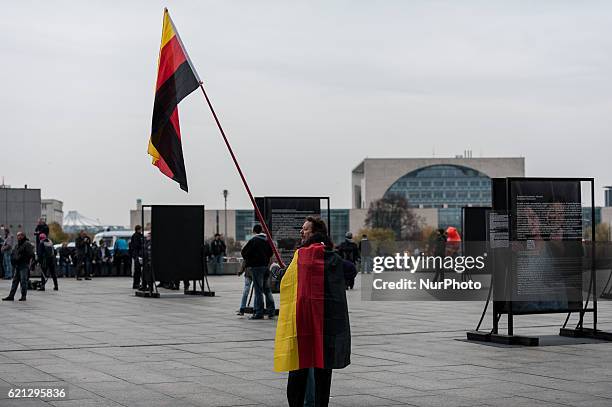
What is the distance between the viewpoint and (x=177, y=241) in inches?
1014

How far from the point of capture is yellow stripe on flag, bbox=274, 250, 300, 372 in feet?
27.1

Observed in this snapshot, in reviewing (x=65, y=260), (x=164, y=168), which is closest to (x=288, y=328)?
(x=164, y=168)

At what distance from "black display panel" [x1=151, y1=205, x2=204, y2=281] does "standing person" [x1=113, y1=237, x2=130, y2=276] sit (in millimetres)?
15907

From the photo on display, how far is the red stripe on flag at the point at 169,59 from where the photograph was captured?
14773 mm

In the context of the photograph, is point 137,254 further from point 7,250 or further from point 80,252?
point 7,250

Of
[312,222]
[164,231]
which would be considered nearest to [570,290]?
[312,222]

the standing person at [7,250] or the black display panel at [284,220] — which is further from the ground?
the black display panel at [284,220]

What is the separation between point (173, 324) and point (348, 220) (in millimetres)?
125900

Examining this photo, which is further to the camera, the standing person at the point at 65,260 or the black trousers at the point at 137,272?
the standing person at the point at 65,260

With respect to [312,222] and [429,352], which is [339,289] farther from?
[429,352]

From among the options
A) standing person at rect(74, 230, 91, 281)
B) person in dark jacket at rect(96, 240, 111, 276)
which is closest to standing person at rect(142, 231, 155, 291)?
standing person at rect(74, 230, 91, 281)

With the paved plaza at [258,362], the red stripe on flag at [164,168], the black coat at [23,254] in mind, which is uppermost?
the red stripe on flag at [164,168]

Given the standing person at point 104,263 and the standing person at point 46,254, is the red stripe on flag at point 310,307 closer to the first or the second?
the standing person at point 46,254

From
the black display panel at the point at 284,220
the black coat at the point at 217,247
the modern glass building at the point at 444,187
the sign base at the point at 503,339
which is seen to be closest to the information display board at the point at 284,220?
the black display panel at the point at 284,220
